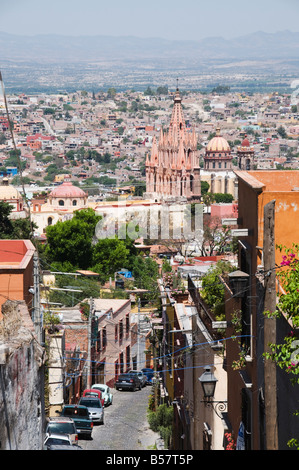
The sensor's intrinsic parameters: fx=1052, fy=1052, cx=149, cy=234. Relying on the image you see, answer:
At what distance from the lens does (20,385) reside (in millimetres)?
6742

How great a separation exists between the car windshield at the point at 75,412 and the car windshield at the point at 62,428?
1.55 meters

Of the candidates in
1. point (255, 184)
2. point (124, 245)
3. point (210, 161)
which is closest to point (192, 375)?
point (255, 184)

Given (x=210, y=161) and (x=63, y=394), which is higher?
(x=63, y=394)

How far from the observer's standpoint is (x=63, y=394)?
1591cm

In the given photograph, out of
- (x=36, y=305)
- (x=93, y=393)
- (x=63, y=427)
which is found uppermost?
(x=36, y=305)

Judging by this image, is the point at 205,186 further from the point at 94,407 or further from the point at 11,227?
→ the point at 94,407

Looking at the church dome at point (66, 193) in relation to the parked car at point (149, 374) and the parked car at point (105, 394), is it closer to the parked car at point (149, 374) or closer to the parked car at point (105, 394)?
the parked car at point (149, 374)

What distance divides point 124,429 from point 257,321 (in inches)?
375

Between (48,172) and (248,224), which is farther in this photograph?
(48,172)

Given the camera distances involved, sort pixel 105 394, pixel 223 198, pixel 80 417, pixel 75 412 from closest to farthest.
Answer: pixel 80 417, pixel 75 412, pixel 105 394, pixel 223 198

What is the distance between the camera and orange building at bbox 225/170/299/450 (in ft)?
19.8

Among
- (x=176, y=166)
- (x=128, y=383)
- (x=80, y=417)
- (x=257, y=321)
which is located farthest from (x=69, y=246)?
(x=176, y=166)

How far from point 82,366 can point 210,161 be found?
116074 mm
